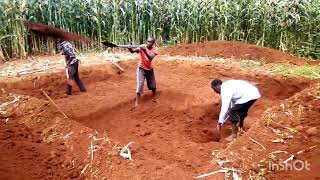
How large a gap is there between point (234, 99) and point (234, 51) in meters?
5.94

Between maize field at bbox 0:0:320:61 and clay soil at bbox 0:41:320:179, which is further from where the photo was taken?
maize field at bbox 0:0:320:61

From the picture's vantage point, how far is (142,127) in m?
8.31

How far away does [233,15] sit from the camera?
14.0m

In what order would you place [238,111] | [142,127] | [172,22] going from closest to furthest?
[238,111]
[142,127]
[172,22]

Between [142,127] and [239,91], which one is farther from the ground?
[239,91]

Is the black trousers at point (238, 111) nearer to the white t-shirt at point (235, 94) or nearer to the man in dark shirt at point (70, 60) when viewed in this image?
the white t-shirt at point (235, 94)

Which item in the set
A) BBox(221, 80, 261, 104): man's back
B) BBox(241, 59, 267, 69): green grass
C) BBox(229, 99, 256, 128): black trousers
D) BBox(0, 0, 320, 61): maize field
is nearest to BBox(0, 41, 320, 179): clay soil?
BBox(229, 99, 256, 128): black trousers

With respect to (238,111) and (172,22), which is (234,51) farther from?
(238,111)

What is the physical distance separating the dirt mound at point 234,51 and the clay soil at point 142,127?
127 cm

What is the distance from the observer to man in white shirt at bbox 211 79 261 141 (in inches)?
283

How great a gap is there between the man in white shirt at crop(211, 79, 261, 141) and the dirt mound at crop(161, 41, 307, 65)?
5.55m

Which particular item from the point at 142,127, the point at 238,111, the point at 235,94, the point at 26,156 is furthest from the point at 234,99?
the point at 26,156

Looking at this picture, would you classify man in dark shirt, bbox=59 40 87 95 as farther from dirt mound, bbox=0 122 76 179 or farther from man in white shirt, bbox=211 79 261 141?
man in white shirt, bbox=211 79 261 141

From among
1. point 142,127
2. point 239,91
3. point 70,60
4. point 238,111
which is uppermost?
point 70,60
